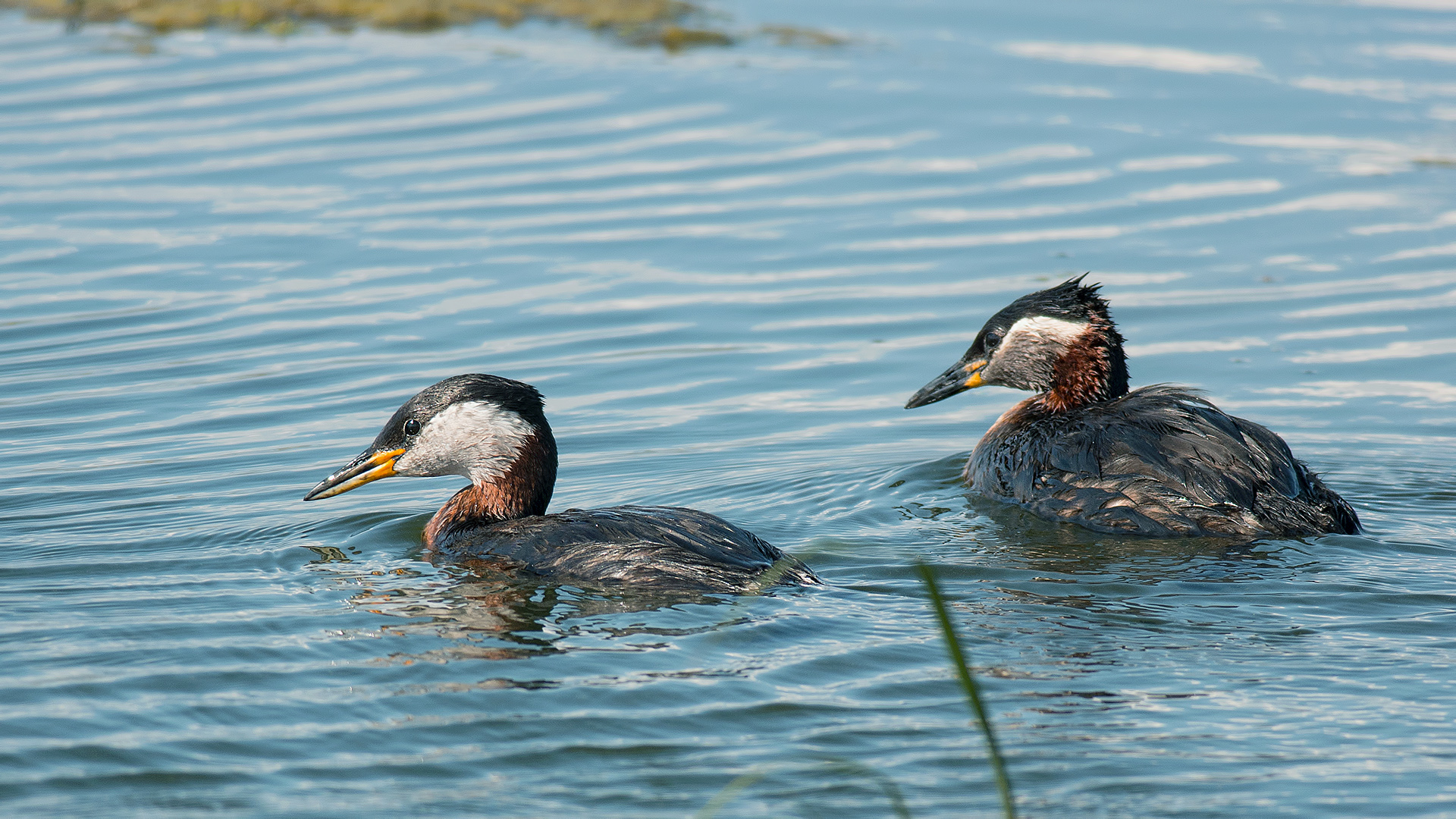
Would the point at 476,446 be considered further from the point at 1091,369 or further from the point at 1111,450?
the point at 1091,369

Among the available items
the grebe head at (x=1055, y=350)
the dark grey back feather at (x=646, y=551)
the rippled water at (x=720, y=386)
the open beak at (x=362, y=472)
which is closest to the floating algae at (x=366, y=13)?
the rippled water at (x=720, y=386)

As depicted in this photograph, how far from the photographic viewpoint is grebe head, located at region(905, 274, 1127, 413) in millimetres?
9930

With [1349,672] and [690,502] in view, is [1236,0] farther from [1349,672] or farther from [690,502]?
[1349,672]

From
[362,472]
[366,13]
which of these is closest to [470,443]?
[362,472]

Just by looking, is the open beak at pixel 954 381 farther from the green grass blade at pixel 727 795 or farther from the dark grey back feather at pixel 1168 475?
the green grass blade at pixel 727 795

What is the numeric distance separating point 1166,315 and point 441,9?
38.3 feet

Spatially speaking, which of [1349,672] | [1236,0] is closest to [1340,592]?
[1349,672]

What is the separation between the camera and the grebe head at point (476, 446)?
8.43 meters

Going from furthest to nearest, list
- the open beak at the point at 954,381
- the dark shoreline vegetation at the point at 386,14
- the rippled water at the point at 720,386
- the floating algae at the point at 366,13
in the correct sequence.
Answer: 1. the floating algae at the point at 366,13
2. the dark shoreline vegetation at the point at 386,14
3. the open beak at the point at 954,381
4. the rippled water at the point at 720,386

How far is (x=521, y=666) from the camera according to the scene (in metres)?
6.59

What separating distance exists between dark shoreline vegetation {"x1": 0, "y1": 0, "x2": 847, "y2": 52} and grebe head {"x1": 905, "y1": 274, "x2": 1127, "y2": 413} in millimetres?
10521

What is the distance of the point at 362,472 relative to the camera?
8672mm

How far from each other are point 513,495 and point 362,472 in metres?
0.78

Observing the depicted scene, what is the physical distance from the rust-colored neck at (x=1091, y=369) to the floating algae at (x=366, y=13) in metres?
11.1
